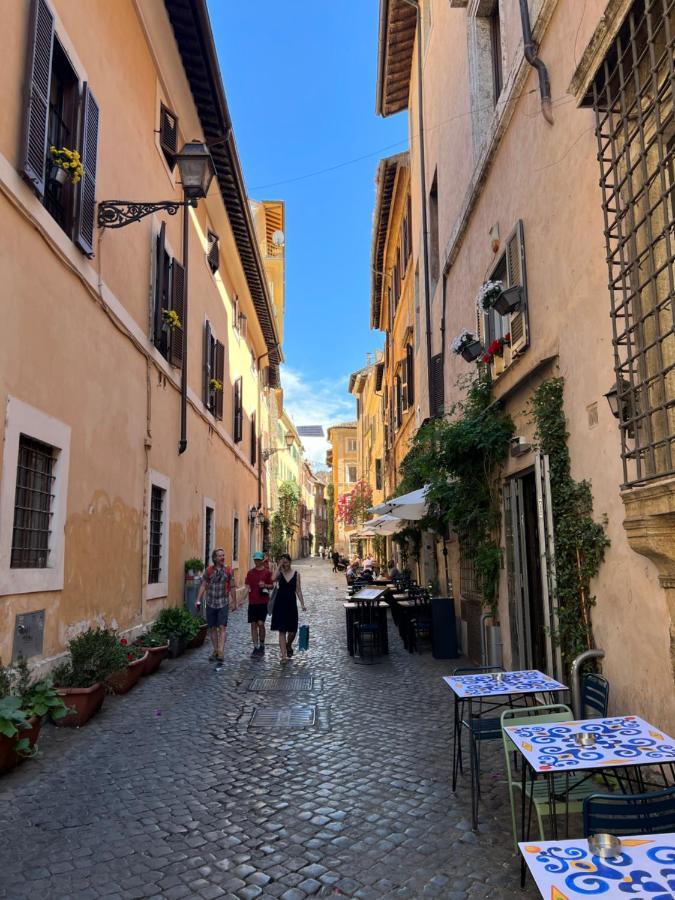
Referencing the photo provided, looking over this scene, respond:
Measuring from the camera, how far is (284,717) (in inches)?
250

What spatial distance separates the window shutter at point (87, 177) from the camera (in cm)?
685

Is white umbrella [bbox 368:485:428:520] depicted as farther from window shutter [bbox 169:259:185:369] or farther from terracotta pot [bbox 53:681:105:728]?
terracotta pot [bbox 53:681:105:728]

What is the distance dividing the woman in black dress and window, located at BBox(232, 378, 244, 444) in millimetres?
9134

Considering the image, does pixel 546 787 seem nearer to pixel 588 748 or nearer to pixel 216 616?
pixel 588 748

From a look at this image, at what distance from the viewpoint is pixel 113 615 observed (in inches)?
312

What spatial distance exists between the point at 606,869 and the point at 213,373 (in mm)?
13597

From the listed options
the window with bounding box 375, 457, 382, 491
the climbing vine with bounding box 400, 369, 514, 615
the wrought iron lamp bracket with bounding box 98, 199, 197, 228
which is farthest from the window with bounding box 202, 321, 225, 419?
the window with bounding box 375, 457, 382, 491

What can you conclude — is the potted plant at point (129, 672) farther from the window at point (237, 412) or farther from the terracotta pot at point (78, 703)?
the window at point (237, 412)

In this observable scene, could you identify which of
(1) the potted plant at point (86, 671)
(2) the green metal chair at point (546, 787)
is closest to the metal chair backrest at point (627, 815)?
(2) the green metal chair at point (546, 787)

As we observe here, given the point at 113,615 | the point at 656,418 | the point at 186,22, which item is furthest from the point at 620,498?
the point at 186,22

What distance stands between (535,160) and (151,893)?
631 cm

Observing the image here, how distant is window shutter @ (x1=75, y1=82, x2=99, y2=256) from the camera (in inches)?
270

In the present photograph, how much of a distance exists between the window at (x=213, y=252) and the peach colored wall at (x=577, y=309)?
25.3 ft

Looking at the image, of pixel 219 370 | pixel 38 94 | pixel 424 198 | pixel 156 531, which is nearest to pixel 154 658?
pixel 156 531
